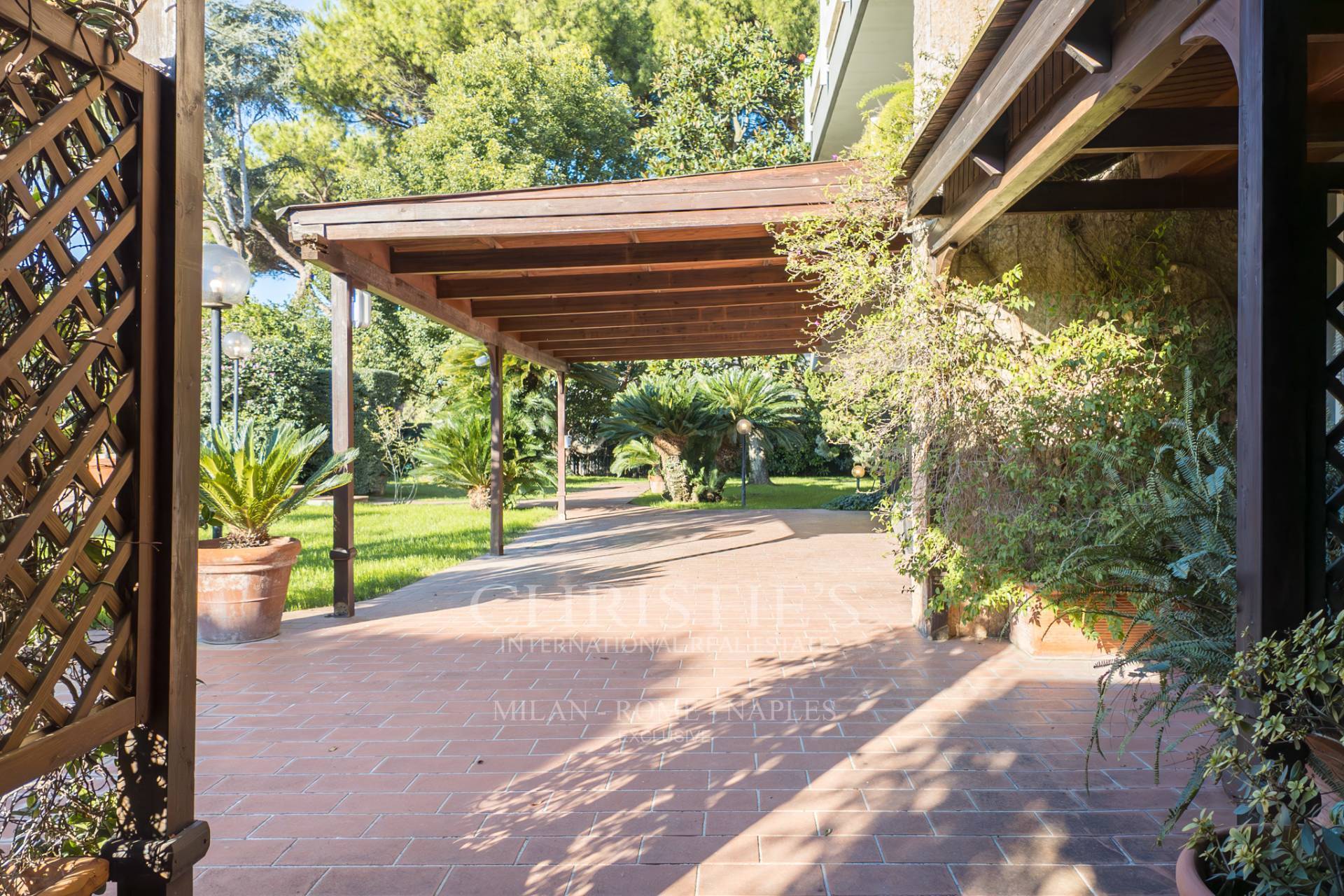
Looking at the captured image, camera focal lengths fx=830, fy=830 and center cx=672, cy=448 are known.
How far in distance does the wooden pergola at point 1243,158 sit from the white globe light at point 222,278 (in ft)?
15.0

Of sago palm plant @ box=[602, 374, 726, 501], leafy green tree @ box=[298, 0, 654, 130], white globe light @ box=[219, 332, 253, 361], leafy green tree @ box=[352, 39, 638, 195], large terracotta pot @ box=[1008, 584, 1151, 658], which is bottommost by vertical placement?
large terracotta pot @ box=[1008, 584, 1151, 658]

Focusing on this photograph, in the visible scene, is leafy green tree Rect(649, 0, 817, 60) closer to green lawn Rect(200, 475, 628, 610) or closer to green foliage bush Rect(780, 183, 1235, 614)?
green lawn Rect(200, 475, 628, 610)

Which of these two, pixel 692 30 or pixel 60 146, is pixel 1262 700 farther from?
pixel 692 30

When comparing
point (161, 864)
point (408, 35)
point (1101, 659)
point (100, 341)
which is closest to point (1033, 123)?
point (1101, 659)

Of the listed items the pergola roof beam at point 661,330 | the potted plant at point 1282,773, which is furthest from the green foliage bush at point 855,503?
the potted plant at point 1282,773

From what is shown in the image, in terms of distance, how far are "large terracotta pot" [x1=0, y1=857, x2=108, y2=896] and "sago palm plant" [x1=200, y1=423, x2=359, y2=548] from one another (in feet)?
12.6

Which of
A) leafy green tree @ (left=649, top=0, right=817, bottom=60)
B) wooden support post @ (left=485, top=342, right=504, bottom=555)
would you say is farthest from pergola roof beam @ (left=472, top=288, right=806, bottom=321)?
leafy green tree @ (left=649, top=0, right=817, bottom=60)

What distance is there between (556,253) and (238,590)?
3250 millimetres

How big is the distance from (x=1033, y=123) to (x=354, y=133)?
23.5 metres

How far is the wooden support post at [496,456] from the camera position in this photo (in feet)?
29.6

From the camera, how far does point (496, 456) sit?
926 centimetres

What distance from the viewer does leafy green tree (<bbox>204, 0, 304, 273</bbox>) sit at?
2212 centimetres

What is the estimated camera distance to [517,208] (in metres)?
5.52

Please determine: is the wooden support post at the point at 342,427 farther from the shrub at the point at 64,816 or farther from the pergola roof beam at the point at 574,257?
the shrub at the point at 64,816
